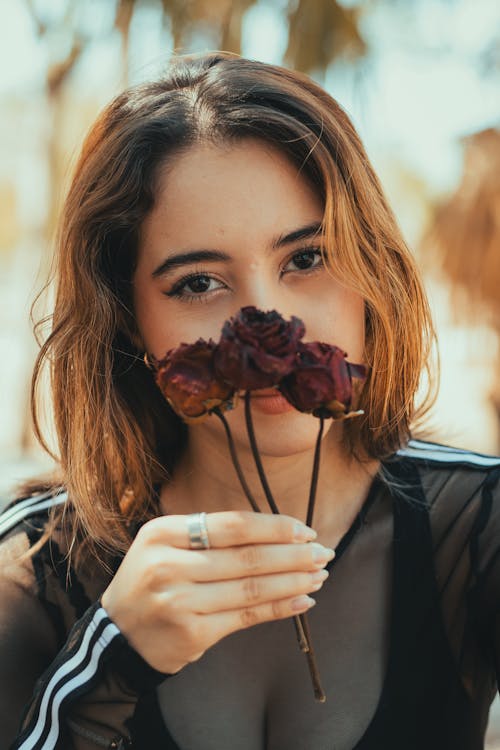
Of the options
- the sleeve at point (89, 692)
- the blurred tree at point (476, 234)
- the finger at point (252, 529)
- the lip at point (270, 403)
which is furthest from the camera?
the blurred tree at point (476, 234)

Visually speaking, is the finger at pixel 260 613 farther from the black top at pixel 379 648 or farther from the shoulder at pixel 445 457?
the shoulder at pixel 445 457

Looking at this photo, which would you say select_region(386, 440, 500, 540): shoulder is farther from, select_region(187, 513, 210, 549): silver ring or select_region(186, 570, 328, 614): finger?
select_region(187, 513, 210, 549): silver ring

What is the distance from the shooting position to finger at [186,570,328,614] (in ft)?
4.81

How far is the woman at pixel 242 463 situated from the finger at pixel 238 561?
0.30 feet

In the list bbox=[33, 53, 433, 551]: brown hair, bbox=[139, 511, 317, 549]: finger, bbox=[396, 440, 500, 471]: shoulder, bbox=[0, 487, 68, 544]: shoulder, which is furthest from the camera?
bbox=[0, 487, 68, 544]: shoulder

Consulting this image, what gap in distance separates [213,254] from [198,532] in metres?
0.64

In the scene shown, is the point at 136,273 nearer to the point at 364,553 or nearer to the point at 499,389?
the point at 364,553

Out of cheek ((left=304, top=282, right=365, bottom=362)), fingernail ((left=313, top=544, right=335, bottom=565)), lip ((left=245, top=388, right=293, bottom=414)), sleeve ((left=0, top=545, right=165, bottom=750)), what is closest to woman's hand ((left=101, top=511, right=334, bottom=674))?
fingernail ((left=313, top=544, right=335, bottom=565))

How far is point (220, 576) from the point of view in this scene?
1.48m

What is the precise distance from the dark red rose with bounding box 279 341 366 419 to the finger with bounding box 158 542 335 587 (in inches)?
10.5

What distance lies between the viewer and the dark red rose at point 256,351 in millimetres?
1257

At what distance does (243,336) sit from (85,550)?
49.7 inches

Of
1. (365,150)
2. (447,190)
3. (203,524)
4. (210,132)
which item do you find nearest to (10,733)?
(203,524)

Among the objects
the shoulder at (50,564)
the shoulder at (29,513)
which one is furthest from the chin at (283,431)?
the shoulder at (29,513)
